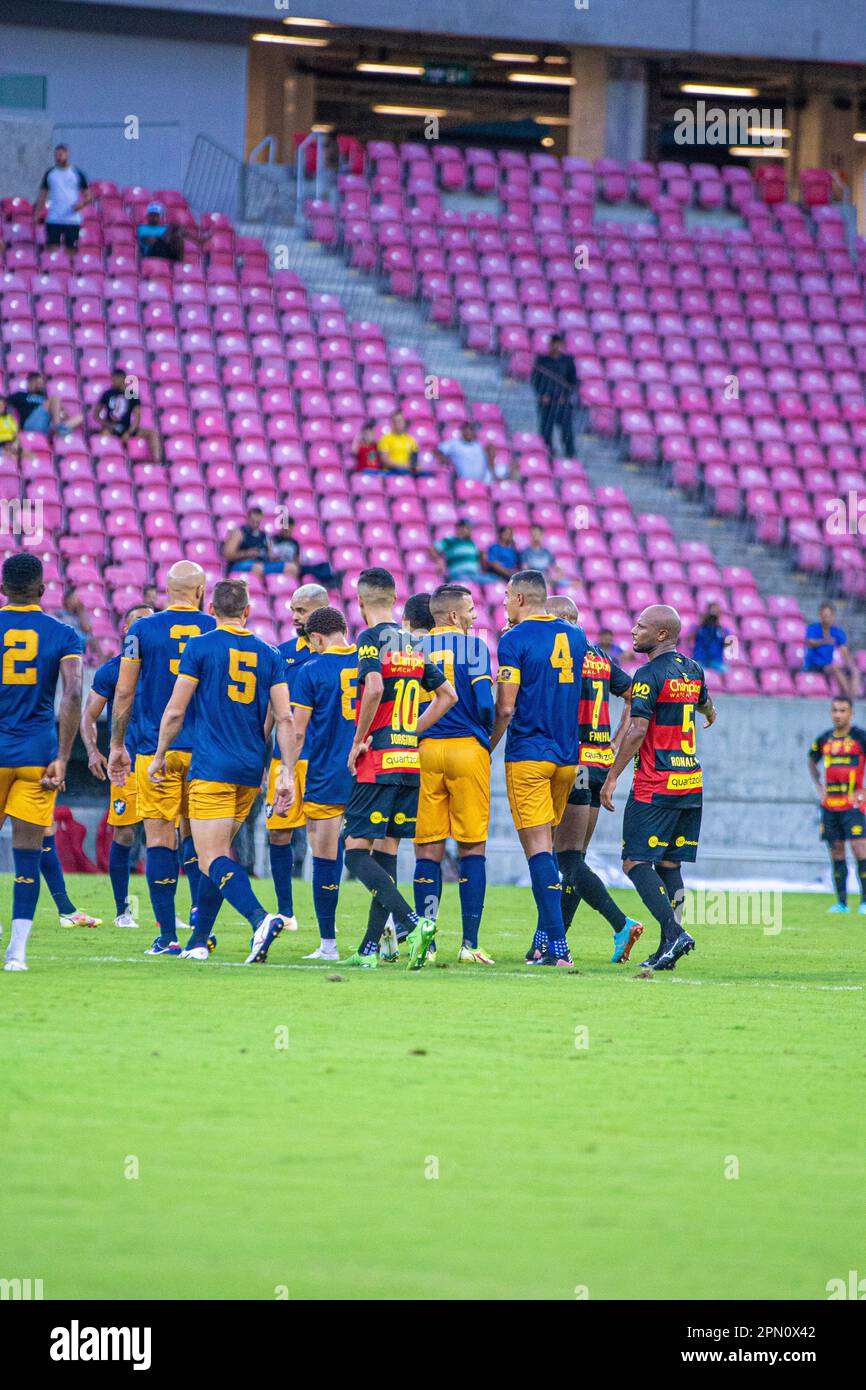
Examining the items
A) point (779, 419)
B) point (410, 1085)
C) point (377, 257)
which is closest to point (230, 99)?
point (377, 257)

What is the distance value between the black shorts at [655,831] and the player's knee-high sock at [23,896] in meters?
3.32

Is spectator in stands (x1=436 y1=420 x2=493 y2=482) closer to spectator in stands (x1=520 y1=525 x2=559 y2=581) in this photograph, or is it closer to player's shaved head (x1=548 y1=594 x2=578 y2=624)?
spectator in stands (x1=520 y1=525 x2=559 y2=581)

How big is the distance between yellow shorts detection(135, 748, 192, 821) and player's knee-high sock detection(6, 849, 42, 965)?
1.86 m

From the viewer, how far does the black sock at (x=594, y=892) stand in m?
12.0

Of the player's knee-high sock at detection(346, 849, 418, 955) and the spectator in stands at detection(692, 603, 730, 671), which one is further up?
the spectator in stands at detection(692, 603, 730, 671)

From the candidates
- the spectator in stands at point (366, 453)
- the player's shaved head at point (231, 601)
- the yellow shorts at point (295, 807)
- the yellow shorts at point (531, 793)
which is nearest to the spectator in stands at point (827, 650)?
the spectator in stands at point (366, 453)

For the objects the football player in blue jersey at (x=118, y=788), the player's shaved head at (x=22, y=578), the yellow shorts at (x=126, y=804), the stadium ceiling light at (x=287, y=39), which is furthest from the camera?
the stadium ceiling light at (x=287, y=39)

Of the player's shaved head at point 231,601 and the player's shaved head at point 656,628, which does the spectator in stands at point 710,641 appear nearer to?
the player's shaved head at point 656,628

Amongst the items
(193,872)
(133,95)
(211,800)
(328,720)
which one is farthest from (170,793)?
(133,95)

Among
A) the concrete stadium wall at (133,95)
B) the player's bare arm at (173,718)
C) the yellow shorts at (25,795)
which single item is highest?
the concrete stadium wall at (133,95)

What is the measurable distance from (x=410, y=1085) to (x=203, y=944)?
4531 millimetres

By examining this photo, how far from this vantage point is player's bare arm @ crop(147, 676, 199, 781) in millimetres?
11070

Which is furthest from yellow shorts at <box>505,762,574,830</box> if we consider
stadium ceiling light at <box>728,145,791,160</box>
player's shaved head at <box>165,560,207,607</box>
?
stadium ceiling light at <box>728,145,791,160</box>

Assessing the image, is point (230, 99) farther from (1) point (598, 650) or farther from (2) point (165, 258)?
(1) point (598, 650)
